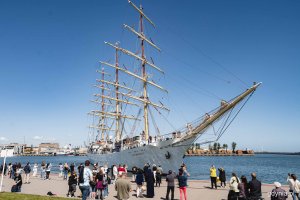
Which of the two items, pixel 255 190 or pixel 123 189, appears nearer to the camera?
pixel 123 189

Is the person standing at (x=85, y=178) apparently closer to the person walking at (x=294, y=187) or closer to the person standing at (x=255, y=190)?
the person standing at (x=255, y=190)

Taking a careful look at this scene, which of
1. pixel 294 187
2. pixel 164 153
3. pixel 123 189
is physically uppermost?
pixel 164 153

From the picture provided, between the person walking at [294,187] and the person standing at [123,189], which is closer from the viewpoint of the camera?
the person standing at [123,189]

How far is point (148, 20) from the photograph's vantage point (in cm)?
5116

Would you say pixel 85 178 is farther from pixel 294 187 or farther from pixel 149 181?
pixel 294 187

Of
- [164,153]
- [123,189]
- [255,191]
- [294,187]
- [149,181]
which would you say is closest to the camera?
[123,189]

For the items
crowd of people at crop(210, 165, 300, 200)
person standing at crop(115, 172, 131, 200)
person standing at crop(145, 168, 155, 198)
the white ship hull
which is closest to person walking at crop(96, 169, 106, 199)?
person standing at crop(145, 168, 155, 198)

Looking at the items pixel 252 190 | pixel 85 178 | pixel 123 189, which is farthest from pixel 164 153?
pixel 123 189

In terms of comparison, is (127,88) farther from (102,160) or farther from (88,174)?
(88,174)

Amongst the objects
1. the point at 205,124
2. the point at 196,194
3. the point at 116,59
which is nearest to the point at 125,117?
the point at 116,59

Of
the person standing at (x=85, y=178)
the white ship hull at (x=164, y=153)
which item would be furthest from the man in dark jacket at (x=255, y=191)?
the white ship hull at (x=164, y=153)

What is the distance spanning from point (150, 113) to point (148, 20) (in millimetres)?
18487

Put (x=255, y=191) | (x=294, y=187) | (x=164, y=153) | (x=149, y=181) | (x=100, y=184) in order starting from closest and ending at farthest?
(x=255, y=191), (x=294, y=187), (x=100, y=184), (x=149, y=181), (x=164, y=153)

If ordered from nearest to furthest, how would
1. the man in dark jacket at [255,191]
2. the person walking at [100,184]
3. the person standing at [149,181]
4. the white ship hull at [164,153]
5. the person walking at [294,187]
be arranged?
the man in dark jacket at [255,191]
the person walking at [294,187]
the person walking at [100,184]
the person standing at [149,181]
the white ship hull at [164,153]
